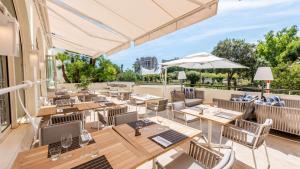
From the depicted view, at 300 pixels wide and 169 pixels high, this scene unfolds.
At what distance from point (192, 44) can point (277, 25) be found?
2057cm

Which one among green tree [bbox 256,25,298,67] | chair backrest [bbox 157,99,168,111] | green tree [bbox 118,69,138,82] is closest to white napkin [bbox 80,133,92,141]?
chair backrest [bbox 157,99,168,111]

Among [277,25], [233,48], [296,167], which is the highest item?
[277,25]

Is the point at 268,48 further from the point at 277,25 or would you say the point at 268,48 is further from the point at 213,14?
the point at 213,14

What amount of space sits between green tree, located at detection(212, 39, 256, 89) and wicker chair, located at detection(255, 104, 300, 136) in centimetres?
919

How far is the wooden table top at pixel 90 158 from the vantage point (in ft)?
4.35

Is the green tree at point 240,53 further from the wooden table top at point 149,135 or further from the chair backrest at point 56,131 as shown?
the chair backrest at point 56,131

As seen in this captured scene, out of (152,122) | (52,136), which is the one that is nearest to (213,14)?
(152,122)

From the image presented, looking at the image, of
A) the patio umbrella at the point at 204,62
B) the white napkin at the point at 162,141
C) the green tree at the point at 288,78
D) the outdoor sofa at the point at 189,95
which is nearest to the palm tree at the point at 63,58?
the patio umbrella at the point at 204,62

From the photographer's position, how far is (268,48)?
1684 cm

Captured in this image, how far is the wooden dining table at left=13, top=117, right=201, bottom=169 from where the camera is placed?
1.34 m

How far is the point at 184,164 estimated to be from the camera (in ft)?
5.89

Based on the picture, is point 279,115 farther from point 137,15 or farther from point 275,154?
point 137,15

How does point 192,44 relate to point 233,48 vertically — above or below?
above

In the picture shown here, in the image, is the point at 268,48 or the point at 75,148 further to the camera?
the point at 268,48
